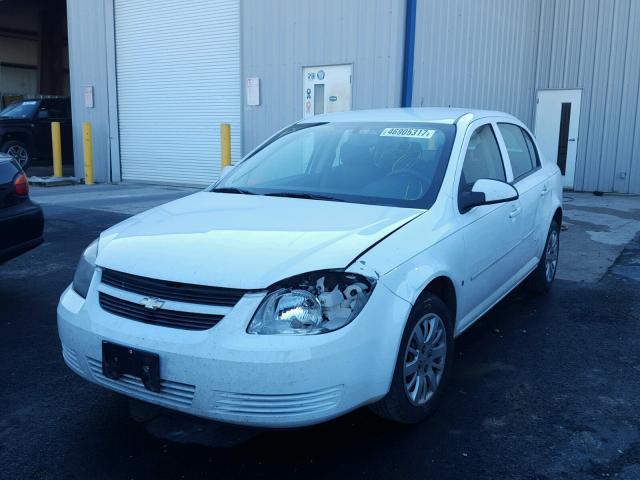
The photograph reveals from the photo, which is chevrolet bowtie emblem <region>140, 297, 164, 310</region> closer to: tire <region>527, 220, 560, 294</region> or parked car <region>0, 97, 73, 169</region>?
tire <region>527, 220, 560, 294</region>

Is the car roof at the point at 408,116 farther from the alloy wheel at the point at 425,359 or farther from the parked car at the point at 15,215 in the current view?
the parked car at the point at 15,215

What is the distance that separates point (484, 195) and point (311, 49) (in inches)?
344

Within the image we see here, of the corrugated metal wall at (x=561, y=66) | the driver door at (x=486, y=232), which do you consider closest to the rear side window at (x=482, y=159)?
the driver door at (x=486, y=232)

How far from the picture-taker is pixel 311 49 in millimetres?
11531

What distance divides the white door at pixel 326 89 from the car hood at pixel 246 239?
800 centimetres

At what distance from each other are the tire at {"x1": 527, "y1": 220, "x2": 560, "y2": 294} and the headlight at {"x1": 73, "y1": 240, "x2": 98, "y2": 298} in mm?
3659

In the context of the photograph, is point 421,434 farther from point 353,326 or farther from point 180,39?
point 180,39

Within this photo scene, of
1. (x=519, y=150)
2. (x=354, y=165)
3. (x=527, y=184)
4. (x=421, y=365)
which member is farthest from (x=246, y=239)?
(x=519, y=150)

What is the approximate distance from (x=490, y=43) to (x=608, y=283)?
7506mm

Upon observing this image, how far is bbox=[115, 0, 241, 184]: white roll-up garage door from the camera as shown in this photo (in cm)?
1312

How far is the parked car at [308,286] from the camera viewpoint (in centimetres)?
251

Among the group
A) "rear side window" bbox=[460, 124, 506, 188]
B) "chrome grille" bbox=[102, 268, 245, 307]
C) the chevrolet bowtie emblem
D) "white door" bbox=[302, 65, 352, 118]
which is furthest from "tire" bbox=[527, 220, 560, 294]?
"white door" bbox=[302, 65, 352, 118]

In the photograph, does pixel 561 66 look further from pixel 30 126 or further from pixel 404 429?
pixel 30 126

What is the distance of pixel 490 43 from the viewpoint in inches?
476
